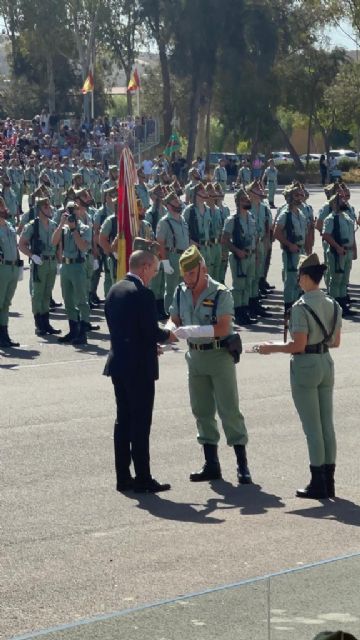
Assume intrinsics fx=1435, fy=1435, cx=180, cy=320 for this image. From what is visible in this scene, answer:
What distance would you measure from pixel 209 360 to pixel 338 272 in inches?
433

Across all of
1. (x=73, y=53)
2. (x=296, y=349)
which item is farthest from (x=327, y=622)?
(x=73, y=53)

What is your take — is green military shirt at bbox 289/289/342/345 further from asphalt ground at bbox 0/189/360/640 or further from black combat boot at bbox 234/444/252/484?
asphalt ground at bbox 0/189/360/640

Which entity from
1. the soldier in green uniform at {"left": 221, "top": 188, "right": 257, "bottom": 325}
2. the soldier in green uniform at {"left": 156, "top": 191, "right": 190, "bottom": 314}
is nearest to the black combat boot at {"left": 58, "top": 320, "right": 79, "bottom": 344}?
the soldier in green uniform at {"left": 156, "top": 191, "right": 190, "bottom": 314}

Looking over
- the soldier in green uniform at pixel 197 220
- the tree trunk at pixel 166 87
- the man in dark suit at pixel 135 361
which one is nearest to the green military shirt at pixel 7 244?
the soldier in green uniform at pixel 197 220

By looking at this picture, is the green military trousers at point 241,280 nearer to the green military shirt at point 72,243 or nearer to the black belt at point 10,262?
the green military shirt at point 72,243

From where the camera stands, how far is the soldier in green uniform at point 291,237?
2047 cm

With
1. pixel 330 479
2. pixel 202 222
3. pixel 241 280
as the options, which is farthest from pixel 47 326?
pixel 330 479

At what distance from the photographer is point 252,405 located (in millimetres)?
13883

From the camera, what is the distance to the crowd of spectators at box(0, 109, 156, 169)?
60000 mm

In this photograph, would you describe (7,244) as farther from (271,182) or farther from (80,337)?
(271,182)

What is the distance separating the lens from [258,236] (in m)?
21.7

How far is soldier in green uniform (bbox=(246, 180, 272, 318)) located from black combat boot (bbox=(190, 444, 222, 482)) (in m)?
10.4

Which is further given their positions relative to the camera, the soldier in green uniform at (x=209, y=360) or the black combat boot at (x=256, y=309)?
the black combat boot at (x=256, y=309)

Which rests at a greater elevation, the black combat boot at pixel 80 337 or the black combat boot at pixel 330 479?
the black combat boot at pixel 330 479
